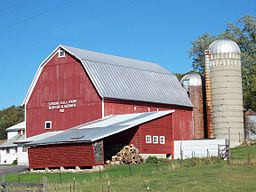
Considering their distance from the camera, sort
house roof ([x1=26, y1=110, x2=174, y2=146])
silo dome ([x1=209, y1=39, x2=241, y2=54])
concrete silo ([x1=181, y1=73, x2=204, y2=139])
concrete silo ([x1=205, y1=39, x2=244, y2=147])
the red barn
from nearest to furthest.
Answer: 1. house roof ([x1=26, y1=110, x2=174, y2=146])
2. the red barn
3. concrete silo ([x1=205, y1=39, x2=244, y2=147])
4. silo dome ([x1=209, y1=39, x2=241, y2=54])
5. concrete silo ([x1=181, y1=73, x2=204, y2=139])

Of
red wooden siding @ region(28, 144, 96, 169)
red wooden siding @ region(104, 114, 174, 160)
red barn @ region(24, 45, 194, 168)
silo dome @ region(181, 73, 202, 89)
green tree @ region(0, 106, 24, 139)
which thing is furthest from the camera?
green tree @ region(0, 106, 24, 139)

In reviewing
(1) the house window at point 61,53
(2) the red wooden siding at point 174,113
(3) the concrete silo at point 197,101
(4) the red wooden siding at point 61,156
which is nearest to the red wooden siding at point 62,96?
(1) the house window at point 61,53

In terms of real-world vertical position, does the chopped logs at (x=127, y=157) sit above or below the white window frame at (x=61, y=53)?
below

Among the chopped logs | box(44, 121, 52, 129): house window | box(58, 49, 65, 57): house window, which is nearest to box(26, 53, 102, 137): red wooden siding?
box(44, 121, 52, 129): house window

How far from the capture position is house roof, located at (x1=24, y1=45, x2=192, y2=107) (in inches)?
1897

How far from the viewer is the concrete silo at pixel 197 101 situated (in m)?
55.6

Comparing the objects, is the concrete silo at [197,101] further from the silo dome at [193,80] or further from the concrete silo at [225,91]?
the concrete silo at [225,91]

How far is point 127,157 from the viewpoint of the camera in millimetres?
39375

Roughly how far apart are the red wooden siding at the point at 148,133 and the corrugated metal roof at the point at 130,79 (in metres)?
5.77

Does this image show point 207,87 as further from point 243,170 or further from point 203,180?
point 203,180

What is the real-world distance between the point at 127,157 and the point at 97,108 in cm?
879

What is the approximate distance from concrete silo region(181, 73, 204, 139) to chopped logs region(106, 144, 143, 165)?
54.6 feet

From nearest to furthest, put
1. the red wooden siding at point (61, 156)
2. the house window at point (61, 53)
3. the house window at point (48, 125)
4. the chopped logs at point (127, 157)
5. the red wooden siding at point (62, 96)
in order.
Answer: the red wooden siding at point (61, 156) → the chopped logs at point (127, 157) → the red wooden siding at point (62, 96) → the house window at point (61, 53) → the house window at point (48, 125)

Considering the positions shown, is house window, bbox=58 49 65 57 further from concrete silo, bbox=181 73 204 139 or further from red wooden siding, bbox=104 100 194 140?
concrete silo, bbox=181 73 204 139
